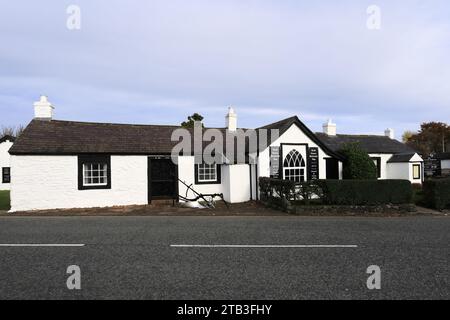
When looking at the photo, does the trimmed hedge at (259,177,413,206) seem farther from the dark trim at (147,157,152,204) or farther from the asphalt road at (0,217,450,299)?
the dark trim at (147,157,152,204)

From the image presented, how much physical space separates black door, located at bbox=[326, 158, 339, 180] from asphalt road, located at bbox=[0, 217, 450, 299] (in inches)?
310

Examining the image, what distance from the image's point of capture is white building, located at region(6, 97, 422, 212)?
1404 centimetres

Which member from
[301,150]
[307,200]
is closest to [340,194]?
[307,200]

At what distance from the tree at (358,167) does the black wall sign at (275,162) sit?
197 inches

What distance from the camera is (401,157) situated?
84.7 ft

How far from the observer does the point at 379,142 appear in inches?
1135

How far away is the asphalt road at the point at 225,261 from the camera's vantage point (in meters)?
4.44

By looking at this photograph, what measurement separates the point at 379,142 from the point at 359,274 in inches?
1085

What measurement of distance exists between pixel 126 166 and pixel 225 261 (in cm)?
1120

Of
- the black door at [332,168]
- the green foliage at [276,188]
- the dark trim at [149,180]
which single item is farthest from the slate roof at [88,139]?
the black door at [332,168]

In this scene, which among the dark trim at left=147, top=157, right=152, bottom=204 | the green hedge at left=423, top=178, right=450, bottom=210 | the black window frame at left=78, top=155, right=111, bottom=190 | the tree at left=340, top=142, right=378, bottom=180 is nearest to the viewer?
the green hedge at left=423, top=178, right=450, bottom=210

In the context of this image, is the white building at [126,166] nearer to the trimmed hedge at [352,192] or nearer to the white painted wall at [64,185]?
the white painted wall at [64,185]

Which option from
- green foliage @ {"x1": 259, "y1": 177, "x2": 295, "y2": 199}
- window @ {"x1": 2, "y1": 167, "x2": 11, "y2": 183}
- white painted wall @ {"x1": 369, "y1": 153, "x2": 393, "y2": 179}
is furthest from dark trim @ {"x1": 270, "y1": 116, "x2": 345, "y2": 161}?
window @ {"x1": 2, "y1": 167, "x2": 11, "y2": 183}
